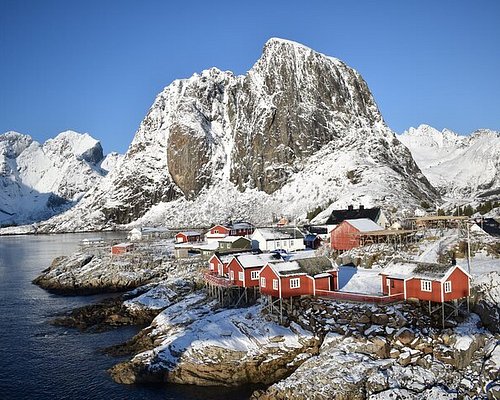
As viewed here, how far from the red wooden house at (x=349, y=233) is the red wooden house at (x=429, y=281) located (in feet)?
82.8

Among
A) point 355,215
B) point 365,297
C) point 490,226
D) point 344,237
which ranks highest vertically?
point 355,215

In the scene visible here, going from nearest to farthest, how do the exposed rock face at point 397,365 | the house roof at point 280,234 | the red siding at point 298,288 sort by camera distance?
the exposed rock face at point 397,365
the red siding at point 298,288
the house roof at point 280,234

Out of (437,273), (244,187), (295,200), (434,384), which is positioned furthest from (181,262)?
(244,187)

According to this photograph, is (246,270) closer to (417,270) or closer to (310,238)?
(417,270)

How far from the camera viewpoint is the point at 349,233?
6556 centimetres

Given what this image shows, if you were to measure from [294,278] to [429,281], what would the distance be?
1144 cm

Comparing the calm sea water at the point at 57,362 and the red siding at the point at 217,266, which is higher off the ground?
the red siding at the point at 217,266

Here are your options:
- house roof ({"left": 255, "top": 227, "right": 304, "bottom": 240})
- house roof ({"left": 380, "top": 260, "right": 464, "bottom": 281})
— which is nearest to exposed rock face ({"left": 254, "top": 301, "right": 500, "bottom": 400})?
Result: house roof ({"left": 380, "top": 260, "right": 464, "bottom": 281})

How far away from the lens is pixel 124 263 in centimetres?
7719

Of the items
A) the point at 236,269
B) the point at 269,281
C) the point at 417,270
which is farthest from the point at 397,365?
the point at 236,269

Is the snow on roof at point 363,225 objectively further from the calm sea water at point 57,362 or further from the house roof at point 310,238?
the calm sea water at point 57,362

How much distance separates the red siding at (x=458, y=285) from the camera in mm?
35844

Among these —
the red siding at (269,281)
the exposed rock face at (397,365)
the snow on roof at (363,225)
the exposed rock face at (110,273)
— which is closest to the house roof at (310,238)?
the snow on roof at (363,225)

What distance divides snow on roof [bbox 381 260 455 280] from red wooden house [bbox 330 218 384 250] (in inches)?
955
